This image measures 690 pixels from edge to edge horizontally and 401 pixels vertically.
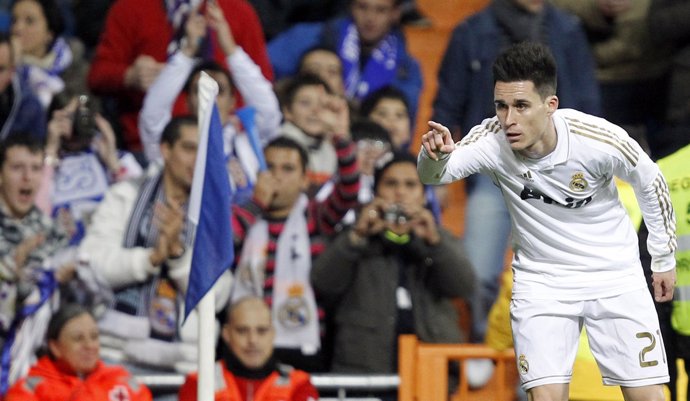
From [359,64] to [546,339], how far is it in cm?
456

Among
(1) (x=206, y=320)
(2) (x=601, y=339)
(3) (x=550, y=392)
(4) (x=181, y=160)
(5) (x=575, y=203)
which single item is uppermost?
(4) (x=181, y=160)

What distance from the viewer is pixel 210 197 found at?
757cm

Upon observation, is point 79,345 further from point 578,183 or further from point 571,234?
point 578,183

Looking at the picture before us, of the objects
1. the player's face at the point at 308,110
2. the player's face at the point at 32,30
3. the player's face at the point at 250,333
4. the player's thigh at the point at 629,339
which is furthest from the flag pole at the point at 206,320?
the player's face at the point at 32,30

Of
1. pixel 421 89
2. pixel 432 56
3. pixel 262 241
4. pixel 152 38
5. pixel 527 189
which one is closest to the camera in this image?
pixel 527 189

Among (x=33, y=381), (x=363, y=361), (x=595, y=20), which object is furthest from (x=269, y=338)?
(x=595, y=20)

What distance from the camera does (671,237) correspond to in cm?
664

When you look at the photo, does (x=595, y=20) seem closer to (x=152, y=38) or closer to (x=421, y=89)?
(x=421, y=89)

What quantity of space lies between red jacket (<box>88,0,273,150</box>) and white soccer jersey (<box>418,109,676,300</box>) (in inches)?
150

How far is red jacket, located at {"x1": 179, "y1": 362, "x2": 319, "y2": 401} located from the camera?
788cm

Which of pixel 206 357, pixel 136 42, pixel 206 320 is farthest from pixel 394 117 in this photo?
pixel 206 357

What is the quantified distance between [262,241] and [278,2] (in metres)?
3.22

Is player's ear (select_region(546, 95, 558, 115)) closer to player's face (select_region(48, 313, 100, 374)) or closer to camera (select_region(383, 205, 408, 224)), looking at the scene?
camera (select_region(383, 205, 408, 224))

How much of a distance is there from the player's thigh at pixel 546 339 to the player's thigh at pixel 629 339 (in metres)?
0.11
